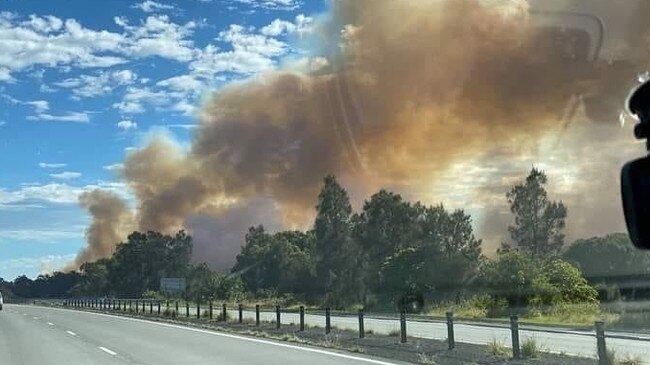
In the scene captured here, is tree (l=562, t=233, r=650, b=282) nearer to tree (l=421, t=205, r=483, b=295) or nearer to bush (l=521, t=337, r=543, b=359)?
tree (l=421, t=205, r=483, b=295)

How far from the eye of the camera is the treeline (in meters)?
45.5

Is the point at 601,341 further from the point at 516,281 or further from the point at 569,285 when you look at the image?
the point at 516,281

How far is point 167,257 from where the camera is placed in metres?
172

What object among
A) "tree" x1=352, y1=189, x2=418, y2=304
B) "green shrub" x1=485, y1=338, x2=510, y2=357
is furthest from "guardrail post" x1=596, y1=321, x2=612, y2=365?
"tree" x1=352, y1=189, x2=418, y2=304

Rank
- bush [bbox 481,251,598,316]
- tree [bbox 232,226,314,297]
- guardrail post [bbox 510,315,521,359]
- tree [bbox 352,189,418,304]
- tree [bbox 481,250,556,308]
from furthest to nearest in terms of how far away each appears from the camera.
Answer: tree [bbox 232,226,314,297]
tree [bbox 352,189,418,304]
tree [bbox 481,250,556,308]
bush [bbox 481,251,598,316]
guardrail post [bbox 510,315,521,359]

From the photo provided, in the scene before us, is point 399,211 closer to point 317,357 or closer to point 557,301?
point 557,301

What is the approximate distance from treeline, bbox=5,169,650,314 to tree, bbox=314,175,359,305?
10 cm

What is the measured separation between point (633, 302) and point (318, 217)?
46.8 meters

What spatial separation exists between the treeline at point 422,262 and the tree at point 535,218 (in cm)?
8

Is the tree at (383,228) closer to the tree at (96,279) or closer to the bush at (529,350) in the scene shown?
the bush at (529,350)

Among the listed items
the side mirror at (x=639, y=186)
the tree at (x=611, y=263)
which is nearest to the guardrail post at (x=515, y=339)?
the side mirror at (x=639, y=186)

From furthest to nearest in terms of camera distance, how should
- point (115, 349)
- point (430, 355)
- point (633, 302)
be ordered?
point (633, 302)
point (115, 349)
point (430, 355)

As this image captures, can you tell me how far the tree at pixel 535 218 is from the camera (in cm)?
7006

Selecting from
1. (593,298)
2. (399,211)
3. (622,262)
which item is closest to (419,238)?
(399,211)
